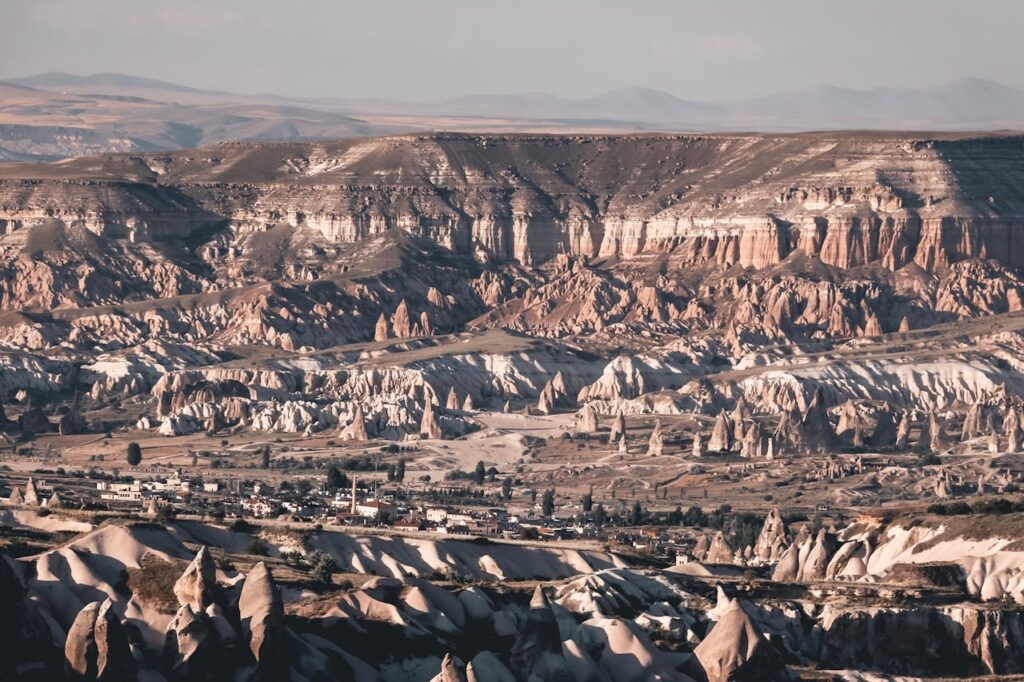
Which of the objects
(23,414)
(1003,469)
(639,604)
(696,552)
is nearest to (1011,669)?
(639,604)

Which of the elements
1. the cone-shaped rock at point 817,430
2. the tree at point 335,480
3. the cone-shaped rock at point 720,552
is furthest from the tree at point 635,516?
the cone-shaped rock at point 817,430

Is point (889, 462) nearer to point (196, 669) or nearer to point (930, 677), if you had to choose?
point (930, 677)

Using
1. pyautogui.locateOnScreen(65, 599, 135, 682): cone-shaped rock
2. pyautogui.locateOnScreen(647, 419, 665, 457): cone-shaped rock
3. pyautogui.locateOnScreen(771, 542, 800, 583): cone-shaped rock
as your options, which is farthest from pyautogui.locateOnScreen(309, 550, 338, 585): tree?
pyautogui.locateOnScreen(647, 419, 665, 457): cone-shaped rock

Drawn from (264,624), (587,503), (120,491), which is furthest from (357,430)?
(264,624)

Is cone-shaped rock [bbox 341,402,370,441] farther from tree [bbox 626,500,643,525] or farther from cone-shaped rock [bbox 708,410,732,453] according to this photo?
tree [bbox 626,500,643,525]

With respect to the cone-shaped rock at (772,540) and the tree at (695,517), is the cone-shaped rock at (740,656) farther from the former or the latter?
the tree at (695,517)

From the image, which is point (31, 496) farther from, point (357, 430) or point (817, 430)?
point (817, 430)
